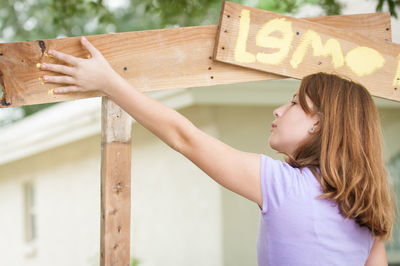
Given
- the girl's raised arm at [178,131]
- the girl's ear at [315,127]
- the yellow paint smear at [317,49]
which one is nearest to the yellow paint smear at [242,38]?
the yellow paint smear at [317,49]

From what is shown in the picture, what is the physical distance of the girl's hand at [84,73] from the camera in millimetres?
1707

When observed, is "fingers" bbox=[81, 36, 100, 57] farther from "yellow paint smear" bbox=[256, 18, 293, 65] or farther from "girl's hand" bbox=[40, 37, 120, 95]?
"yellow paint smear" bbox=[256, 18, 293, 65]

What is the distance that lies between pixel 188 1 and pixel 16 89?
12.0 ft

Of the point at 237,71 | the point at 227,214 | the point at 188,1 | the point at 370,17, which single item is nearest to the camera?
the point at 237,71

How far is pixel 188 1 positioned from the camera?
521cm

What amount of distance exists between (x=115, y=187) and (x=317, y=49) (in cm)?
94

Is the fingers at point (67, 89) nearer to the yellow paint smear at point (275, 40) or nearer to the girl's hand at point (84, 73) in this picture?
the girl's hand at point (84, 73)

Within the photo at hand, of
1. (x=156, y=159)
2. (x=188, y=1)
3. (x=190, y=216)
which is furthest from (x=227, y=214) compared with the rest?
(x=188, y=1)

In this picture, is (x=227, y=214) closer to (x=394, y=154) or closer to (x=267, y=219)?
(x=394, y=154)

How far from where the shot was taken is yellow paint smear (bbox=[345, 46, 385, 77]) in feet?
7.23

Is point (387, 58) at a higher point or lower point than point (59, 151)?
higher

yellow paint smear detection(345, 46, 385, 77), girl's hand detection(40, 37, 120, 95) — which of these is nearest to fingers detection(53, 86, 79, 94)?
girl's hand detection(40, 37, 120, 95)

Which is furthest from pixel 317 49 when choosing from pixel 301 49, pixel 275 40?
pixel 275 40

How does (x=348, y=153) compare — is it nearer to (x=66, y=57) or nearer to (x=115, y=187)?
(x=115, y=187)
